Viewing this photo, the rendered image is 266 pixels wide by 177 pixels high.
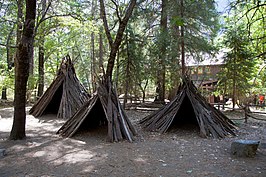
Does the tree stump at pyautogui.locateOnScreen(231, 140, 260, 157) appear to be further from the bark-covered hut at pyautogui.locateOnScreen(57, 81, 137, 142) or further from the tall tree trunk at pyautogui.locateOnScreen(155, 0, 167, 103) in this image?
the tall tree trunk at pyautogui.locateOnScreen(155, 0, 167, 103)

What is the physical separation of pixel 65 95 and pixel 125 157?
230 inches

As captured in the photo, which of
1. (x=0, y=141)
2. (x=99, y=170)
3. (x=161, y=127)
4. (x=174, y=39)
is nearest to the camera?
(x=99, y=170)

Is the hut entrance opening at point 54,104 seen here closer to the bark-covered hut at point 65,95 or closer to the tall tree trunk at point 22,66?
the bark-covered hut at point 65,95

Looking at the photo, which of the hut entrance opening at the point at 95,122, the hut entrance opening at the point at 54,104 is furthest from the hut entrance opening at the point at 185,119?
the hut entrance opening at the point at 54,104

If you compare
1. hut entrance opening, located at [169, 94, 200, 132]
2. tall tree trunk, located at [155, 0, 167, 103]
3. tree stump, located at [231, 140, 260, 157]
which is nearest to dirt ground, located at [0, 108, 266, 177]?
tree stump, located at [231, 140, 260, 157]

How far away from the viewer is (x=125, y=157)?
490 cm

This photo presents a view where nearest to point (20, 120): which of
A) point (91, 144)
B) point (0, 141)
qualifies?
point (0, 141)

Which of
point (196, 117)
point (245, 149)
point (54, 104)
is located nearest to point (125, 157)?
point (245, 149)

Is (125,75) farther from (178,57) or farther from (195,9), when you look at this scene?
(195,9)

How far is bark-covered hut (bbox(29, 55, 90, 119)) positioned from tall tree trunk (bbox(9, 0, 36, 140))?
3.67 m

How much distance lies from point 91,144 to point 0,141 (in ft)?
7.33

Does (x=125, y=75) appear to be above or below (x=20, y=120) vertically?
above

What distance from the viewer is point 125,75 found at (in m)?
13.6

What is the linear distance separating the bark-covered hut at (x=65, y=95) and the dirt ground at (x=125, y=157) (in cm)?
270
